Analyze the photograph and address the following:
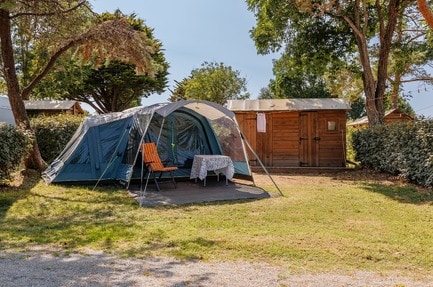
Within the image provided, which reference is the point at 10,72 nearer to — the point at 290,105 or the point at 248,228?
the point at 248,228

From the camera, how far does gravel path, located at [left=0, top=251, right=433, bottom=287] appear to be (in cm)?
285

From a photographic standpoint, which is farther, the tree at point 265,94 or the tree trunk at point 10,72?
the tree at point 265,94

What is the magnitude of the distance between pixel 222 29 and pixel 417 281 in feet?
35.1

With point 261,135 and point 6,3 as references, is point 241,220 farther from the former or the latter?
point 261,135

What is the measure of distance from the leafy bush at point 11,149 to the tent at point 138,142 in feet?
2.50

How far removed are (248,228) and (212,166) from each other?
137 inches

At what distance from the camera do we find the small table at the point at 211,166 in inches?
308

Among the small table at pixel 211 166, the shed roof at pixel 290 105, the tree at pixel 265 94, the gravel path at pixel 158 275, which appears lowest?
the gravel path at pixel 158 275

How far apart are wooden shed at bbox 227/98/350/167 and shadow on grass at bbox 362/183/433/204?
379 centimetres

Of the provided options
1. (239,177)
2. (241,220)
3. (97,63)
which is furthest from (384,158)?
(97,63)

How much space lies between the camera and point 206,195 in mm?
6848

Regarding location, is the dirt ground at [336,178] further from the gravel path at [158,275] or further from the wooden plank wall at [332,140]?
the gravel path at [158,275]

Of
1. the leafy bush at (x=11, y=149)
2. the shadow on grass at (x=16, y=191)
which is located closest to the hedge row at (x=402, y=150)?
the shadow on grass at (x=16, y=191)

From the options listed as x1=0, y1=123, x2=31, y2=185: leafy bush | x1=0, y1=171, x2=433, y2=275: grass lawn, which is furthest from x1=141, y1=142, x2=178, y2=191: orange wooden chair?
x1=0, y1=123, x2=31, y2=185: leafy bush
